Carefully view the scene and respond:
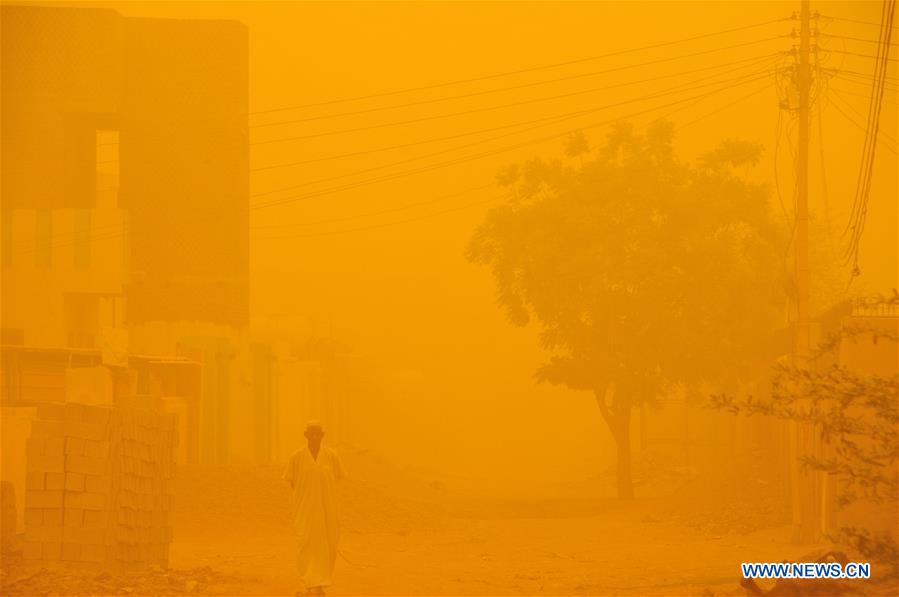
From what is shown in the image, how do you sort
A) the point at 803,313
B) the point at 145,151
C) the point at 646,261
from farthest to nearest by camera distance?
the point at 145,151
the point at 646,261
the point at 803,313

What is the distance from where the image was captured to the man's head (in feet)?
46.3

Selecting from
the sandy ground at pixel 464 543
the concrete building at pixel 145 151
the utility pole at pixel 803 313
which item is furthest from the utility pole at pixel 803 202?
the concrete building at pixel 145 151

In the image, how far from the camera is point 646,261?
31.3 metres

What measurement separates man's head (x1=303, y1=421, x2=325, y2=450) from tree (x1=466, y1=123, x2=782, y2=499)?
59.0 feet

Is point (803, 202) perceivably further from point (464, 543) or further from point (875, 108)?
point (464, 543)

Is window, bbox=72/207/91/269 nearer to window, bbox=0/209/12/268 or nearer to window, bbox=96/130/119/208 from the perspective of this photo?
window, bbox=0/209/12/268

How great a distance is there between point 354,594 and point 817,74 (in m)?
12.7

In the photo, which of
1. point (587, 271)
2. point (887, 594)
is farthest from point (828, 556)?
point (587, 271)

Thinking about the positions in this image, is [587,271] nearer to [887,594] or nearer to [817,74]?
[817,74]

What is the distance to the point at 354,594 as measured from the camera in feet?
47.5

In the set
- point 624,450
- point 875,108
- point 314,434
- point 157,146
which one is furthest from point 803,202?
point 157,146

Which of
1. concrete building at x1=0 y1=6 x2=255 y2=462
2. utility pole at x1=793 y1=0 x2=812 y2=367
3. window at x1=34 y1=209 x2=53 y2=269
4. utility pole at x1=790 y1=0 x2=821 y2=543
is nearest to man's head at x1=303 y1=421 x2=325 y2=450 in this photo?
utility pole at x1=790 y1=0 x2=821 y2=543

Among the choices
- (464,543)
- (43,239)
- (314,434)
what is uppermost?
(43,239)

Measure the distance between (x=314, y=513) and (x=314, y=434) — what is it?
0.81m
